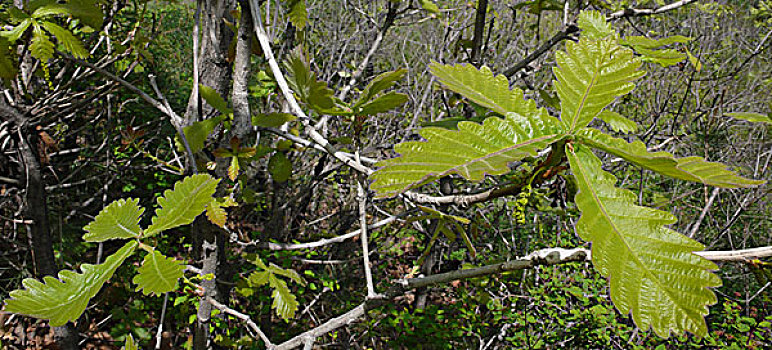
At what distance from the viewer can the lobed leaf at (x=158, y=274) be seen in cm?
64

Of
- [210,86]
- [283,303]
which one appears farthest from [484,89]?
[283,303]

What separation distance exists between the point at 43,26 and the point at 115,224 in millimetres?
681

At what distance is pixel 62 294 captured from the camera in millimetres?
620

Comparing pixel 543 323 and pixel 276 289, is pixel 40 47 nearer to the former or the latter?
pixel 276 289

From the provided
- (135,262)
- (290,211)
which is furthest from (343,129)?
(135,262)

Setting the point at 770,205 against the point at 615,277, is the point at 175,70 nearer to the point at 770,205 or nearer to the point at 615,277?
the point at 615,277

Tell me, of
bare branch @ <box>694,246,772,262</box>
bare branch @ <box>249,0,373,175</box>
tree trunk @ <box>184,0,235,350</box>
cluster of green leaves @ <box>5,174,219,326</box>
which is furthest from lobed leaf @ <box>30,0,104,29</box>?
bare branch @ <box>694,246,772,262</box>

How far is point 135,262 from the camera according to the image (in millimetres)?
3197

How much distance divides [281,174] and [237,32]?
0.42 metres

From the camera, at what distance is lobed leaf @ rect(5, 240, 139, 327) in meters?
0.59

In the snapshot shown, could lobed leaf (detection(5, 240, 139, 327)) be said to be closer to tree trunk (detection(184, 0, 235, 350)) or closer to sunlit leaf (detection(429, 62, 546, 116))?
sunlit leaf (detection(429, 62, 546, 116))

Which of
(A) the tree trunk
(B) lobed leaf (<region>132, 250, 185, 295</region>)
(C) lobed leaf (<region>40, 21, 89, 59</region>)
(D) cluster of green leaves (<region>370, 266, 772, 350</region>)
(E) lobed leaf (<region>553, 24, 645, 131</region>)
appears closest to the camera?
(E) lobed leaf (<region>553, 24, 645, 131</region>)

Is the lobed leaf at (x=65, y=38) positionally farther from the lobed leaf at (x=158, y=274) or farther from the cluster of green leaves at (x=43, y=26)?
the lobed leaf at (x=158, y=274)

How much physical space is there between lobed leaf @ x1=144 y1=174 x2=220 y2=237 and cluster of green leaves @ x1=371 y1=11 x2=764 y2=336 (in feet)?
1.23
